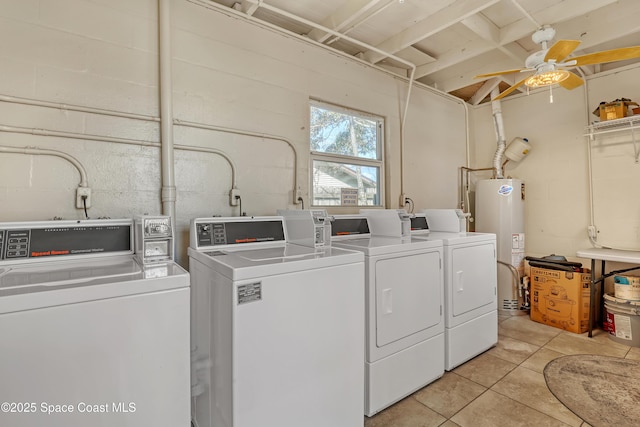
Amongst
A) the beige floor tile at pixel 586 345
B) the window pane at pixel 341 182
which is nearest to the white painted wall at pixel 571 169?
the beige floor tile at pixel 586 345

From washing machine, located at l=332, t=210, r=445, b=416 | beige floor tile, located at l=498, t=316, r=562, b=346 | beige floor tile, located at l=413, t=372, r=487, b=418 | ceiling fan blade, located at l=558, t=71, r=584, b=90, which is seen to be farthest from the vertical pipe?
beige floor tile, located at l=498, t=316, r=562, b=346

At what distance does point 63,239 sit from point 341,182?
84.3 inches

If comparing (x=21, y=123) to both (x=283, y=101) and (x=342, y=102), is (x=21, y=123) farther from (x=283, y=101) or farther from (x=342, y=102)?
(x=342, y=102)

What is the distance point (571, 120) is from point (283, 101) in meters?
3.41

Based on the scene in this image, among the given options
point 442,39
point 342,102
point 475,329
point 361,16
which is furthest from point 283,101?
point 475,329

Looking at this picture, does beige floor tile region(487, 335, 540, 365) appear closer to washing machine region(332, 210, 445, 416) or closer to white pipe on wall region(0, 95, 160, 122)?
washing machine region(332, 210, 445, 416)

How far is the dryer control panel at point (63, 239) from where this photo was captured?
1.42m

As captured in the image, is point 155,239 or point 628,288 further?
point 628,288

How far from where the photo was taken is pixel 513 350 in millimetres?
2654

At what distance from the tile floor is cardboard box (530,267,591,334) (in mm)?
217

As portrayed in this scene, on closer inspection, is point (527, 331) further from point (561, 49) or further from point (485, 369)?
point (561, 49)

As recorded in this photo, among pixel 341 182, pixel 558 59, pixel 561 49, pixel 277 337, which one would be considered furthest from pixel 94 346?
pixel 558 59

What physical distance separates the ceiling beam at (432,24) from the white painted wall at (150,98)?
307 mm

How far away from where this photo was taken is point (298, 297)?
1.41m
